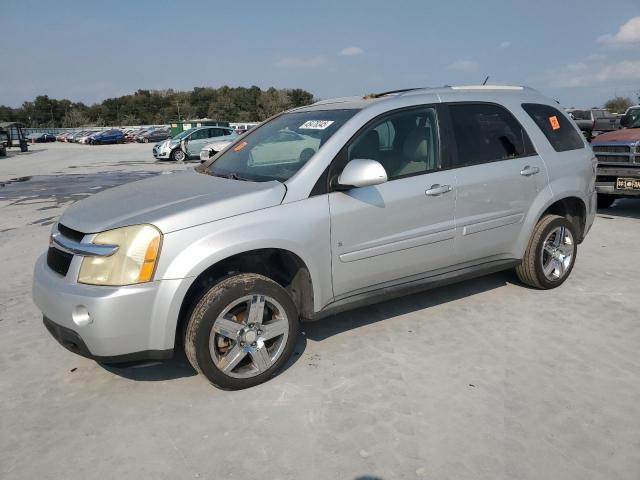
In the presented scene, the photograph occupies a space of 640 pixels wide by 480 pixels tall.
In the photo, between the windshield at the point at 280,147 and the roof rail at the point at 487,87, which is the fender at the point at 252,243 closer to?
the windshield at the point at 280,147

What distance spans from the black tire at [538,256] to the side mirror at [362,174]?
1953 mm

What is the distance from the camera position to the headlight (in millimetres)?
2854

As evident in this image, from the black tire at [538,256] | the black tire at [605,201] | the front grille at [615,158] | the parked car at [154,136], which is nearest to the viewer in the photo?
the black tire at [538,256]

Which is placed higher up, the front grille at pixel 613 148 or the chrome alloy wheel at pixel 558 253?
the front grille at pixel 613 148

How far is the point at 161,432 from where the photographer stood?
110 inches

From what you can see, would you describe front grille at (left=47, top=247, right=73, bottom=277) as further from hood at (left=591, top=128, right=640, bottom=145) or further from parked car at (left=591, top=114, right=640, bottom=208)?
hood at (left=591, top=128, right=640, bottom=145)

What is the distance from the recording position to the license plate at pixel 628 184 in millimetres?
7635

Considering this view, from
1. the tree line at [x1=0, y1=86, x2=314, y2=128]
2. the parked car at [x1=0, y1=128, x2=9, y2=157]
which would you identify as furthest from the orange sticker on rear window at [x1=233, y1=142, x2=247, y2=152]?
the tree line at [x1=0, y1=86, x2=314, y2=128]

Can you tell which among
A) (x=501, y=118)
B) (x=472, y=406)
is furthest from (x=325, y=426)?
(x=501, y=118)

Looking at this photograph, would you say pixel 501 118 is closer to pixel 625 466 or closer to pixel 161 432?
pixel 625 466

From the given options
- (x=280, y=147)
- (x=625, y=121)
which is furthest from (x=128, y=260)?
(x=625, y=121)

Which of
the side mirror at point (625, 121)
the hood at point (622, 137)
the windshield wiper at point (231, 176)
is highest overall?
the side mirror at point (625, 121)

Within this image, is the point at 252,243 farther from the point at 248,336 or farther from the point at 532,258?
the point at 532,258

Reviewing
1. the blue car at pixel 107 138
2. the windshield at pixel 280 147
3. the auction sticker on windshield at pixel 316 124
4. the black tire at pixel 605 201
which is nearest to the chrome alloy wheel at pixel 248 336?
the windshield at pixel 280 147
